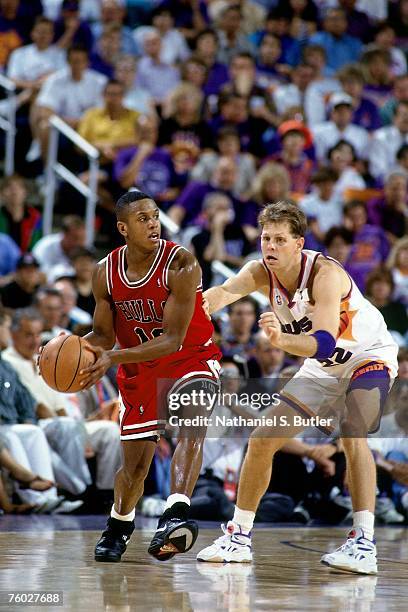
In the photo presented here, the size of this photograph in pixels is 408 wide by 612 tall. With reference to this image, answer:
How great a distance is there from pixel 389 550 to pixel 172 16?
986 cm

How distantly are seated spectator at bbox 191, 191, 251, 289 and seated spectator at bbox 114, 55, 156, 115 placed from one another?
1749mm

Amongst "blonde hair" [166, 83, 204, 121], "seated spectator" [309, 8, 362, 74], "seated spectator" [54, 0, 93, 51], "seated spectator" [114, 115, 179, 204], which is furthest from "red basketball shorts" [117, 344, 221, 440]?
"seated spectator" [309, 8, 362, 74]

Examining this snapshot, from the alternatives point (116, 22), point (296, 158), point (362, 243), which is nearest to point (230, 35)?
point (116, 22)

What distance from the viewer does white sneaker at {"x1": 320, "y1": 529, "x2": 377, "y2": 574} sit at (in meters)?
5.81

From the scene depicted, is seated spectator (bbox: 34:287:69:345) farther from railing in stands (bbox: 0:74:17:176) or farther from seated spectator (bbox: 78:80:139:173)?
seated spectator (bbox: 78:80:139:173)

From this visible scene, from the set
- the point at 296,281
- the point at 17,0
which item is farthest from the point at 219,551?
the point at 17,0

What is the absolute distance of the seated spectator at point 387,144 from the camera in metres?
14.0

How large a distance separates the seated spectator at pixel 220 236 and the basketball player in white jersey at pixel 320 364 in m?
4.98

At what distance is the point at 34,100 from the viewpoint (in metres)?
12.8

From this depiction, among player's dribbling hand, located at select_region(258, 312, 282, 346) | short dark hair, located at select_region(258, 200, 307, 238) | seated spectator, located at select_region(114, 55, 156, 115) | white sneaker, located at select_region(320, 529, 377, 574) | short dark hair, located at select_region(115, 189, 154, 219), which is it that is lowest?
white sneaker, located at select_region(320, 529, 377, 574)

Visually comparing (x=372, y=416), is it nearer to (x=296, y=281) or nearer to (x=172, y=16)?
(x=296, y=281)

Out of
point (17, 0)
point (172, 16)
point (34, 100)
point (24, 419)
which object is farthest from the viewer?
point (172, 16)

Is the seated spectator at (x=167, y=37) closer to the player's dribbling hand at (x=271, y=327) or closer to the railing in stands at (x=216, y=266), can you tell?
the railing in stands at (x=216, y=266)

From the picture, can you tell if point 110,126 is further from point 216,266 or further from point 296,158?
point 216,266
